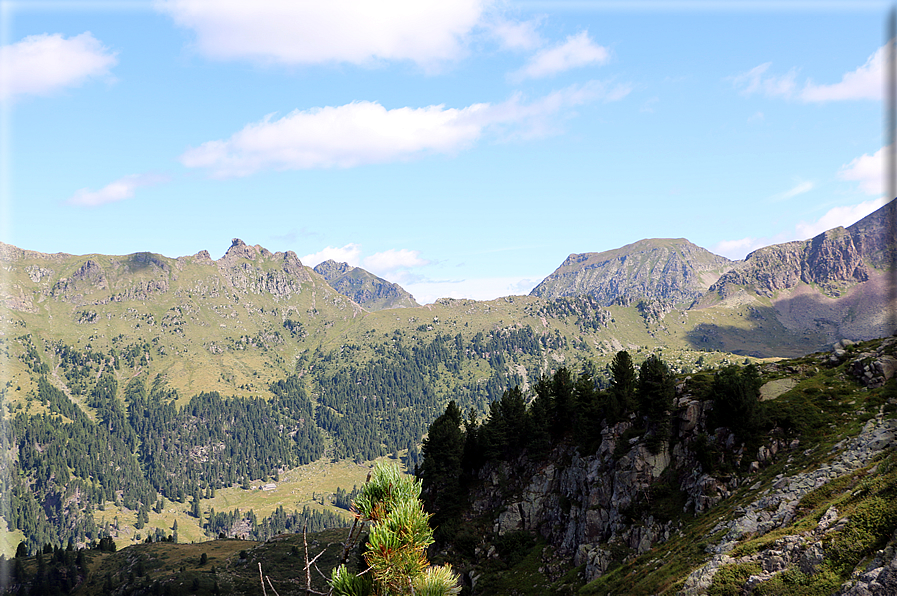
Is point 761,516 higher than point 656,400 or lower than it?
lower

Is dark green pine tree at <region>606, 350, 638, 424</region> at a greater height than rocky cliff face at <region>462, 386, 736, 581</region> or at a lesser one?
greater

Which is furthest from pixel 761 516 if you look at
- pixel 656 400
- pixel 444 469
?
pixel 444 469

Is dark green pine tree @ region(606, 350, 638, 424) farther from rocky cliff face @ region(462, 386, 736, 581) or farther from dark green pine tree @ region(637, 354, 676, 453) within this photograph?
dark green pine tree @ region(637, 354, 676, 453)

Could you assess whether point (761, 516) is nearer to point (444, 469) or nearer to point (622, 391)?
point (622, 391)

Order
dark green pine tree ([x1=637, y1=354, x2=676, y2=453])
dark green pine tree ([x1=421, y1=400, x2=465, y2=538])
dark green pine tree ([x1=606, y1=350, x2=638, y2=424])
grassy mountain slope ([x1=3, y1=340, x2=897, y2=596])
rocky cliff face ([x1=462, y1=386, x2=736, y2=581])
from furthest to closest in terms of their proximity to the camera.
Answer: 1. dark green pine tree ([x1=421, y1=400, x2=465, y2=538])
2. dark green pine tree ([x1=606, y1=350, x2=638, y2=424])
3. dark green pine tree ([x1=637, y1=354, x2=676, y2=453])
4. rocky cliff face ([x1=462, y1=386, x2=736, y2=581])
5. grassy mountain slope ([x1=3, y1=340, x2=897, y2=596])

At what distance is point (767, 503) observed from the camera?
164 feet

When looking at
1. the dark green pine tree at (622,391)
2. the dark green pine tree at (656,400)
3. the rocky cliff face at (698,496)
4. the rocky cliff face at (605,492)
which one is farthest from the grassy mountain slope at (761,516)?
the dark green pine tree at (622,391)

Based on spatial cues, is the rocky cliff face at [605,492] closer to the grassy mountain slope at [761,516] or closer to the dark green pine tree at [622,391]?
the grassy mountain slope at [761,516]

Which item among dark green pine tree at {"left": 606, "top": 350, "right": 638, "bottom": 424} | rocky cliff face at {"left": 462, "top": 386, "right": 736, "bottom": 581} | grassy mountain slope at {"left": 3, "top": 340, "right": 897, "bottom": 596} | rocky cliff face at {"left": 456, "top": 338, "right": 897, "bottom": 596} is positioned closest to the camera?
grassy mountain slope at {"left": 3, "top": 340, "right": 897, "bottom": 596}

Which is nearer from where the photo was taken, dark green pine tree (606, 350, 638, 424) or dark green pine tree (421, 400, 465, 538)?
dark green pine tree (606, 350, 638, 424)

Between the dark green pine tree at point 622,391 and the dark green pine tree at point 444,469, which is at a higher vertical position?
the dark green pine tree at point 622,391

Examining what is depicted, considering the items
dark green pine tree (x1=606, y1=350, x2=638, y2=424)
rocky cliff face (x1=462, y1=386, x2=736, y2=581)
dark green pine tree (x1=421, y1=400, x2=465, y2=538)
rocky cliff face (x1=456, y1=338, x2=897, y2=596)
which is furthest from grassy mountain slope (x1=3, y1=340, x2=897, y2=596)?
dark green pine tree (x1=606, y1=350, x2=638, y2=424)

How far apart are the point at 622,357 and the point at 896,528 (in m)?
64.7

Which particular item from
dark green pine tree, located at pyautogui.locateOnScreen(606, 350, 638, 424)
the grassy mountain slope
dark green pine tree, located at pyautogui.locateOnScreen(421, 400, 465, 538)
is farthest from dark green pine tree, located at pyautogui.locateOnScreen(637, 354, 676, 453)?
dark green pine tree, located at pyautogui.locateOnScreen(421, 400, 465, 538)
